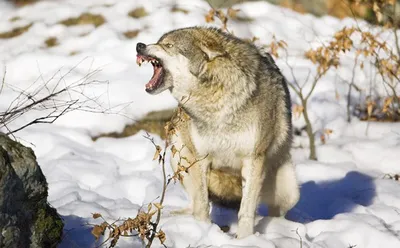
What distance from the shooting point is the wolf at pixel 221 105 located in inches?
181

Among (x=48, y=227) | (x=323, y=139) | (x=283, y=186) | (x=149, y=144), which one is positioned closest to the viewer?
(x=48, y=227)

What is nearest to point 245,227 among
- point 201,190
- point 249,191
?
point 249,191

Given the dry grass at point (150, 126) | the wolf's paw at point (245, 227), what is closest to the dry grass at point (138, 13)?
the dry grass at point (150, 126)

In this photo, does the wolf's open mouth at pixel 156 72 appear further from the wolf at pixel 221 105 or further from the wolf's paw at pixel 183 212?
the wolf's paw at pixel 183 212

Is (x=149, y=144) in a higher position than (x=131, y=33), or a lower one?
lower

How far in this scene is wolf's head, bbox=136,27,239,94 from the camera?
4555mm

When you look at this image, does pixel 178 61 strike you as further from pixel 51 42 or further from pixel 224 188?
pixel 51 42

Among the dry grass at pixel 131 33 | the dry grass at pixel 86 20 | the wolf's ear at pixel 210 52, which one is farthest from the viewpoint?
the dry grass at pixel 86 20

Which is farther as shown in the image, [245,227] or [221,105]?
[245,227]

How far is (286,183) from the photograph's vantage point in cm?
540

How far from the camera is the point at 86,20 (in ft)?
33.0

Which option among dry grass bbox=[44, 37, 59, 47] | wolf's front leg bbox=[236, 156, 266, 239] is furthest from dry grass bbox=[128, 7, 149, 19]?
wolf's front leg bbox=[236, 156, 266, 239]

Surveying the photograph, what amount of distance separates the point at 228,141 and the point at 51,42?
18.2 feet

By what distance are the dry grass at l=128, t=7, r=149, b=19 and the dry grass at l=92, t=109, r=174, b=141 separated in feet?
8.94
